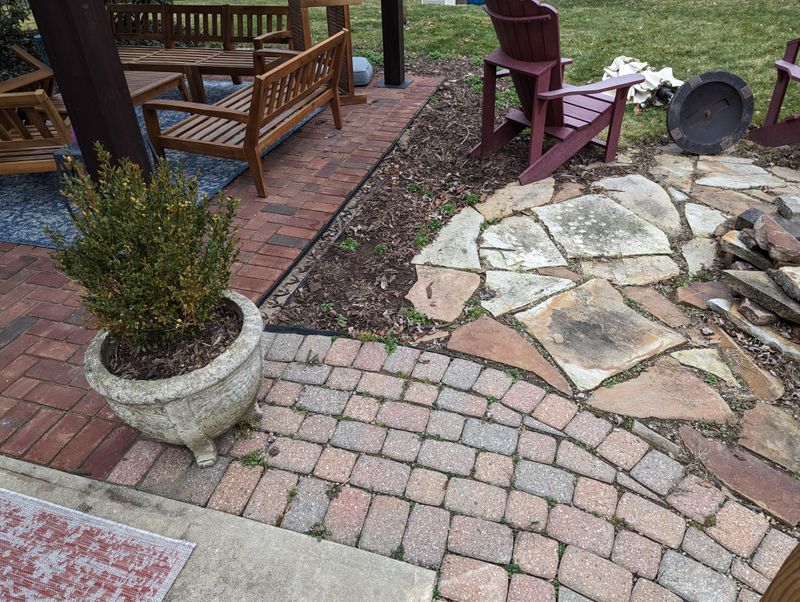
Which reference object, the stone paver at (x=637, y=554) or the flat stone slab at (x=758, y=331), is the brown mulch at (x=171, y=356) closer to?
the stone paver at (x=637, y=554)

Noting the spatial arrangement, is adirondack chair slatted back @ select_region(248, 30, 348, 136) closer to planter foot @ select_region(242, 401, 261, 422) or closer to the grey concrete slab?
planter foot @ select_region(242, 401, 261, 422)

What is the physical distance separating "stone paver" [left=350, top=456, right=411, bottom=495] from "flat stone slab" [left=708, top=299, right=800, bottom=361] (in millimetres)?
1874

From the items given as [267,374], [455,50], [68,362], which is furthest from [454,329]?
[455,50]

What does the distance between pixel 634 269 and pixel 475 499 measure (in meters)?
1.88

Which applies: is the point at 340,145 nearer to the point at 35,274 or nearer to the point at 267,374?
the point at 35,274

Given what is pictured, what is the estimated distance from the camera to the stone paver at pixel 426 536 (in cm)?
191

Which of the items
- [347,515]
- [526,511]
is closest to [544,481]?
[526,511]

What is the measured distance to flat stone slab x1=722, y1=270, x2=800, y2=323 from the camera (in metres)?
2.74

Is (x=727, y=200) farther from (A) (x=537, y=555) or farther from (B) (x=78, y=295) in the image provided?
(B) (x=78, y=295)

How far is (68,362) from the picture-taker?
277 centimetres

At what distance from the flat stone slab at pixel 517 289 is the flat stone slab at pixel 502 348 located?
15cm

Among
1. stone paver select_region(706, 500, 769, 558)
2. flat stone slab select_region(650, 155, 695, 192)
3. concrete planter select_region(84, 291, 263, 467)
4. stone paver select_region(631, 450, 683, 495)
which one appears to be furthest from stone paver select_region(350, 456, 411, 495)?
flat stone slab select_region(650, 155, 695, 192)

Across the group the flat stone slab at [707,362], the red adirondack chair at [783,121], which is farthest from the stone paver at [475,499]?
the red adirondack chair at [783,121]

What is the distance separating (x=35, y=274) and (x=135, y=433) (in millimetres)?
1619
